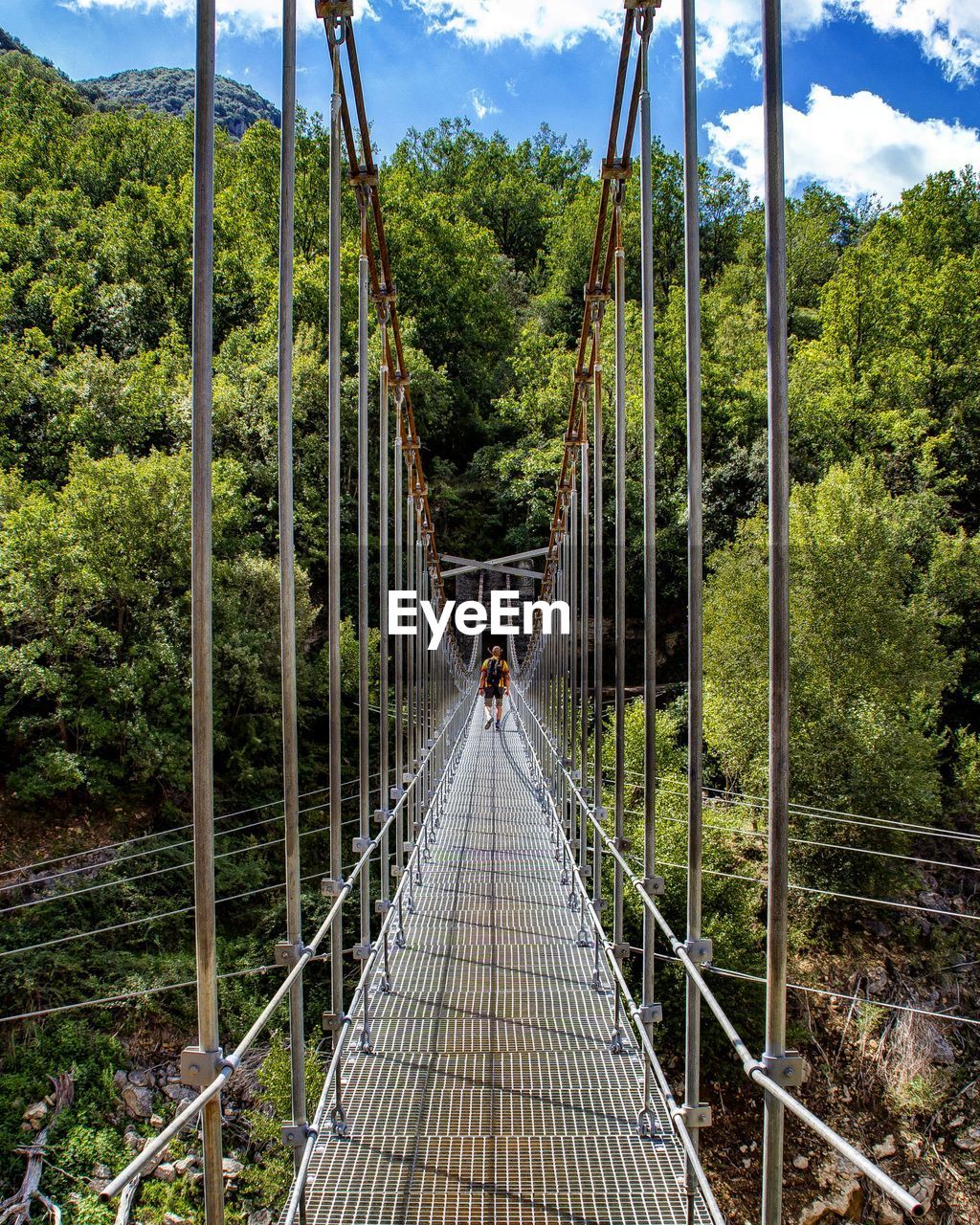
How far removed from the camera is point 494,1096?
3492 millimetres

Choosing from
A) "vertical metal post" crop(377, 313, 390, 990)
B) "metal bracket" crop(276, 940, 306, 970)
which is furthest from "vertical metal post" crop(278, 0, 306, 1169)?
"vertical metal post" crop(377, 313, 390, 990)

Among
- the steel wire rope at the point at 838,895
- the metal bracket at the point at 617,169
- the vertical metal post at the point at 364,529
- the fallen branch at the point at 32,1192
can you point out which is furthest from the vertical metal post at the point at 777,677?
the fallen branch at the point at 32,1192

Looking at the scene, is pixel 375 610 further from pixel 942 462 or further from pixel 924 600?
pixel 942 462

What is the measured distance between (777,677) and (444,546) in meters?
27.8

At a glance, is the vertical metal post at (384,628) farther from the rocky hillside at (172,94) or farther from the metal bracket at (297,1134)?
the rocky hillside at (172,94)

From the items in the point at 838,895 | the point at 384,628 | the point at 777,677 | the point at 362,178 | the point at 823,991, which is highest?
the point at 362,178

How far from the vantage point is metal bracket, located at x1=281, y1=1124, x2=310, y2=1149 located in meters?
2.71

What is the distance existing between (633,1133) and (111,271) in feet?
92.2

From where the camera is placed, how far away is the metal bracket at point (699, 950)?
2699mm

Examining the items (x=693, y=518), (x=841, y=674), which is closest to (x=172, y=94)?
(x=841, y=674)

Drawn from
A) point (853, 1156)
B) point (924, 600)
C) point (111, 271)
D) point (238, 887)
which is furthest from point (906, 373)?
point (853, 1156)

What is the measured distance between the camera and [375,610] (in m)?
22.5

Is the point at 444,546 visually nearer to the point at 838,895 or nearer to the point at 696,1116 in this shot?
the point at 838,895

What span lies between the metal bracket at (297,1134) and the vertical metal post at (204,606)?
1.97 feet
